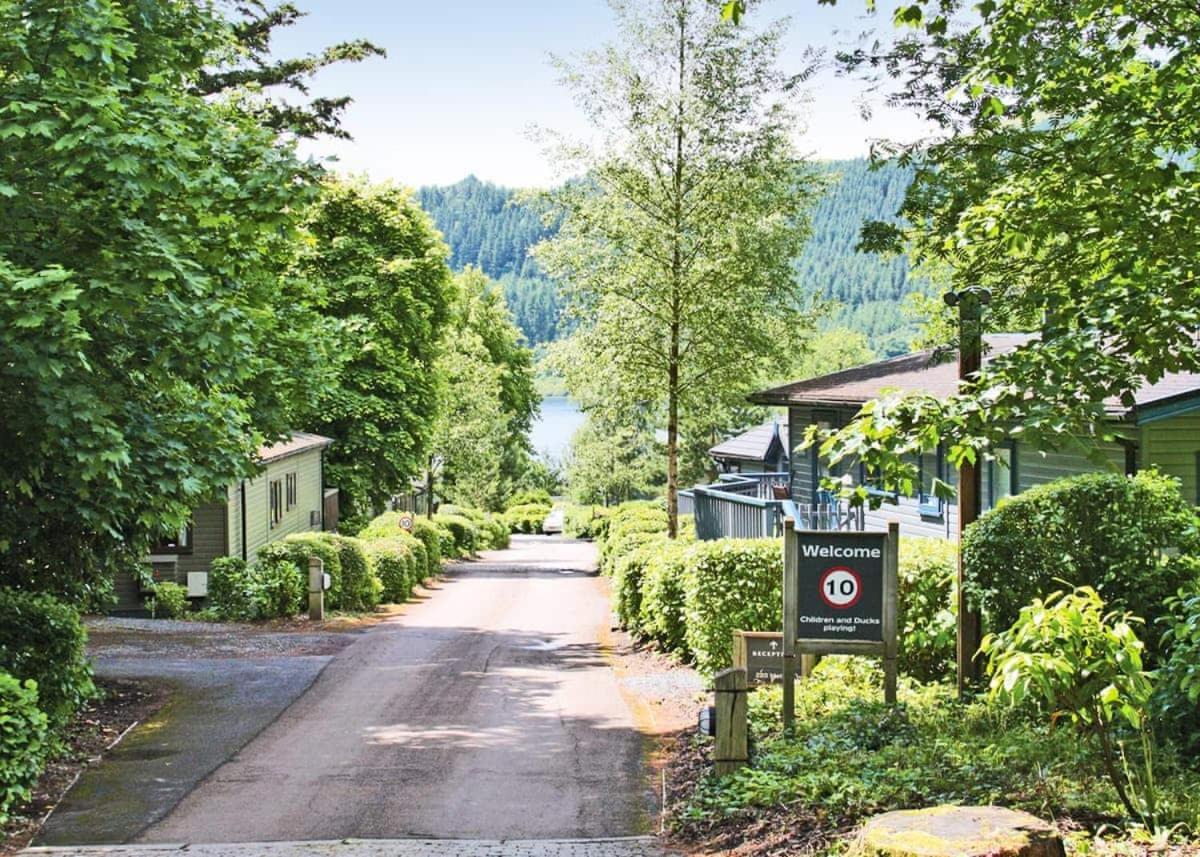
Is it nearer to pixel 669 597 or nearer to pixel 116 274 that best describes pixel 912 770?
pixel 116 274

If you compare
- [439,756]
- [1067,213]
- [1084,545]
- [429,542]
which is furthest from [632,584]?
[429,542]

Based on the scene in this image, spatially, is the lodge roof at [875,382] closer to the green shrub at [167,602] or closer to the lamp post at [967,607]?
the lamp post at [967,607]

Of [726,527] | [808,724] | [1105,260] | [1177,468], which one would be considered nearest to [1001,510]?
[808,724]

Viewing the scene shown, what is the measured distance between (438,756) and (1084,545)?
6148mm

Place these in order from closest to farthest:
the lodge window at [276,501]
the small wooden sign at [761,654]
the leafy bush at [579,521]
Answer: the small wooden sign at [761,654]
the lodge window at [276,501]
the leafy bush at [579,521]

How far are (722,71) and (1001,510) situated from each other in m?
14.0

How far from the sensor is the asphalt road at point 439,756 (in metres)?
8.88

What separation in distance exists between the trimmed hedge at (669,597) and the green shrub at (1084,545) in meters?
5.48

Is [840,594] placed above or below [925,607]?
above

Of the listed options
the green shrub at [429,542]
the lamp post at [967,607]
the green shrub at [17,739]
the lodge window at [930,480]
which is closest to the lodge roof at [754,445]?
the green shrub at [429,542]

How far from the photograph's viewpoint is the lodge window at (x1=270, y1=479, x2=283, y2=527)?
32156 millimetres

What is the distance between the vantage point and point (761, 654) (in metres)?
11.6

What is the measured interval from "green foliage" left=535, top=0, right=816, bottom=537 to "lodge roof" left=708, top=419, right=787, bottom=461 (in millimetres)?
17941

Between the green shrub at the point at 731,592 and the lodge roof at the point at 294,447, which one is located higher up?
the lodge roof at the point at 294,447
